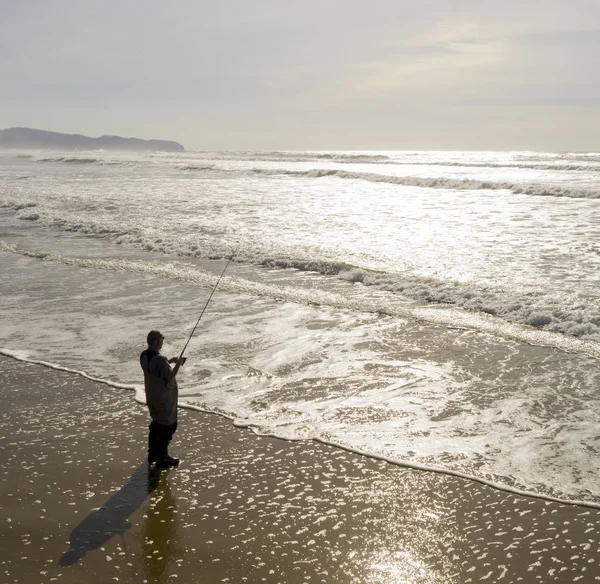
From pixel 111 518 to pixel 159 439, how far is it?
0.85 m

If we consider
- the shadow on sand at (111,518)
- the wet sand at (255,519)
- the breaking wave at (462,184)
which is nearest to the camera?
the wet sand at (255,519)

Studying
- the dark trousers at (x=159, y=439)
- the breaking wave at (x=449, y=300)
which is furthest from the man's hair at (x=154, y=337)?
the breaking wave at (x=449, y=300)

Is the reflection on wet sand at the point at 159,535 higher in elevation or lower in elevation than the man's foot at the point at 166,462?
lower

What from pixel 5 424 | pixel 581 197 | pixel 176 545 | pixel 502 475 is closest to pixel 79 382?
pixel 5 424

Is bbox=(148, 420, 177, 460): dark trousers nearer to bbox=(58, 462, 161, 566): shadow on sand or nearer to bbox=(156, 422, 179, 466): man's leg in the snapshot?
bbox=(156, 422, 179, 466): man's leg

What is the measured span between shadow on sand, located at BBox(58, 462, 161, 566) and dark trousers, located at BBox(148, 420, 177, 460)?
138mm

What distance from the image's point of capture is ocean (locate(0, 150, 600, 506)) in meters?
6.01

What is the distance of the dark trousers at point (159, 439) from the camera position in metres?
5.16

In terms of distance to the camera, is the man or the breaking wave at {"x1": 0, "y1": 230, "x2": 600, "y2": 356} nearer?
the man

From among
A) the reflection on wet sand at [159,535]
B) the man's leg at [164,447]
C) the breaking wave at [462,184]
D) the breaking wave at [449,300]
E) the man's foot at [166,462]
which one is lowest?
the reflection on wet sand at [159,535]

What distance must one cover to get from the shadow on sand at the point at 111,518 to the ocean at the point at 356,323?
131 centimetres

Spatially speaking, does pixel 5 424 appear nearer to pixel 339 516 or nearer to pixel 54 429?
pixel 54 429

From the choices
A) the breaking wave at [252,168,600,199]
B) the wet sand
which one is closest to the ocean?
the wet sand

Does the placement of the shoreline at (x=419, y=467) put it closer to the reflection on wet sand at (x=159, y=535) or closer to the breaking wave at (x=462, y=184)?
the reflection on wet sand at (x=159, y=535)
